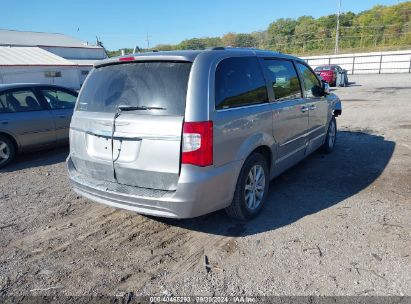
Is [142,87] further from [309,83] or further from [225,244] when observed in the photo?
[309,83]

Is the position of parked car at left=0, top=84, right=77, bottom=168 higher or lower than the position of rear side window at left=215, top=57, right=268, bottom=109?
lower

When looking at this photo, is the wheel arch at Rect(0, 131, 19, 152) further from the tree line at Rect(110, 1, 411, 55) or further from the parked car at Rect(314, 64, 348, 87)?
the tree line at Rect(110, 1, 411, 55)

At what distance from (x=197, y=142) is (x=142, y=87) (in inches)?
31.9

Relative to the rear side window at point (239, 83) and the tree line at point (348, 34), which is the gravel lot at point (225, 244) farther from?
the tree line at point (348, 34)

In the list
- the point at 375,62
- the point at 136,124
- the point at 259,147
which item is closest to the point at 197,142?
the point at 136,124

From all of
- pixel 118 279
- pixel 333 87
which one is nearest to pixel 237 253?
pixel 118 279

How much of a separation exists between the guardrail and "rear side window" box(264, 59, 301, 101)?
38.7 metres

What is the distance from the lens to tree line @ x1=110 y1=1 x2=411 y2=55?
5603 cm

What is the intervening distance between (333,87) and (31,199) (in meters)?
24.7

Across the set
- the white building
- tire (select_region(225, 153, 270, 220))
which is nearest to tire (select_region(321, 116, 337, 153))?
tire (select_region(225, 153, 270, 220))

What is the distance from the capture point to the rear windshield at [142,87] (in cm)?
314

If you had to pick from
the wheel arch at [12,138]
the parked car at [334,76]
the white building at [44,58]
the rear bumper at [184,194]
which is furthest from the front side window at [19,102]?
the white building at [44,58]

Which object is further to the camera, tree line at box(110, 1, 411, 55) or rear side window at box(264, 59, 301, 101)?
tree line at box(110, 1, 411, 55)

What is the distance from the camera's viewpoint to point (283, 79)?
4613 mm
